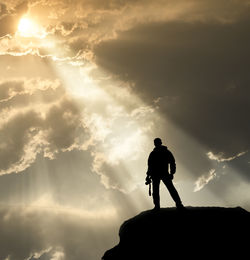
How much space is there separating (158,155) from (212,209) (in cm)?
438

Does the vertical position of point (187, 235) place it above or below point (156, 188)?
below

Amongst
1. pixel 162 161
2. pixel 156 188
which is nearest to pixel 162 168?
pixel 162 161

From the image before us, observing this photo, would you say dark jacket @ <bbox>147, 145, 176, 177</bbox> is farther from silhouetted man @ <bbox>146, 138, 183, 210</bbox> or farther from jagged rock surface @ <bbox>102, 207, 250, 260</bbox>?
jagged rock surface @ <bbox>102, 207, 250, 260</bbox>

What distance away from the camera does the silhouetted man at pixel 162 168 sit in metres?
16.7

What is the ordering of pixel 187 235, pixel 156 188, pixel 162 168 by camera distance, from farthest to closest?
pixel 156 188 → pixel 162 168 → pixel 187 235

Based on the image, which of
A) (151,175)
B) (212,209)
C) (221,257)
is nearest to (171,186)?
(151,175)

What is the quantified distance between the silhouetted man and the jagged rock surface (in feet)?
3.62

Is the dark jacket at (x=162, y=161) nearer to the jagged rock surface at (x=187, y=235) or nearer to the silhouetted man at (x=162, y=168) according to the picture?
the silhouetted man at (x=162, y=168)

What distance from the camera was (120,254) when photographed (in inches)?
655

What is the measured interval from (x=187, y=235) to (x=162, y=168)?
357 centimetres

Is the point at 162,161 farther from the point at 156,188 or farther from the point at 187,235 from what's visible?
the point at 187,235

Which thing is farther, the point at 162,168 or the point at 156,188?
the point at 156,188

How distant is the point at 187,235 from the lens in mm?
14906

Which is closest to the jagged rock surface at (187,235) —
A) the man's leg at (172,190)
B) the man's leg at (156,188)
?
the man's leg at (172,190)
